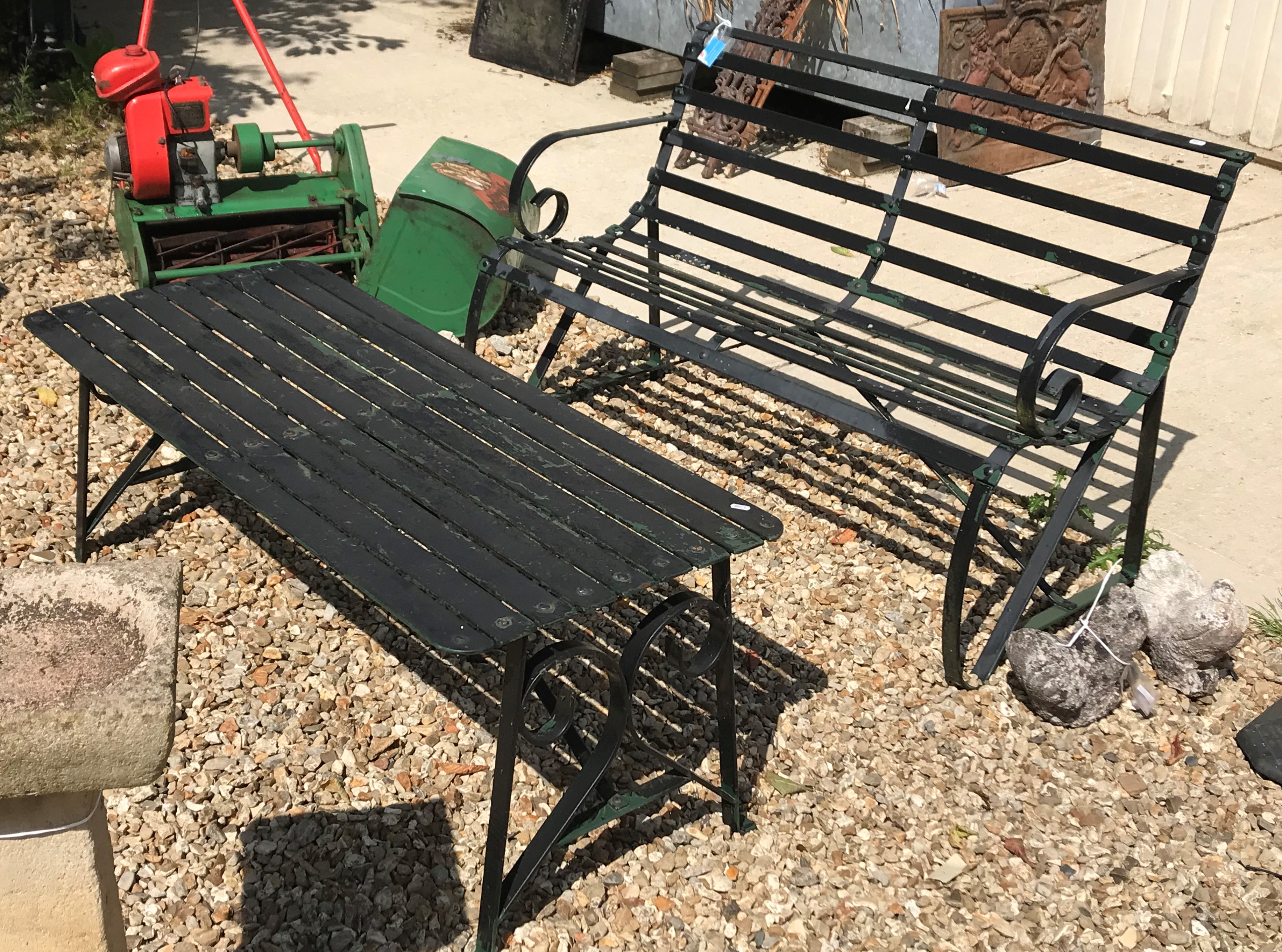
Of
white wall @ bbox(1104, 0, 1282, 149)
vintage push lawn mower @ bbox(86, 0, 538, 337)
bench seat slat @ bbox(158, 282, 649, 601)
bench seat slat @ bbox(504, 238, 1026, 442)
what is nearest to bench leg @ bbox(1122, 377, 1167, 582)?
bench seat slat @ bbox(504, 238, 1026, 442)

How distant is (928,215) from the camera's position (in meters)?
4.07

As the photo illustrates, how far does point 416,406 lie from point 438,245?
1.72 metres

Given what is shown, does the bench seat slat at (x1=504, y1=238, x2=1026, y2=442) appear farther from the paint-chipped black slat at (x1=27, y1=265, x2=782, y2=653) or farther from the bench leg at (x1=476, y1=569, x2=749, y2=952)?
the bench leg at (x1=476, y1=569, x2=749, y2=952)

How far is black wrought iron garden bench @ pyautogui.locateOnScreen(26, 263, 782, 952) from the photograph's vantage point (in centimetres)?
240

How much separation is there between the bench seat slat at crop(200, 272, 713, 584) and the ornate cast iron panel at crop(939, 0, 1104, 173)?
378 centimetres

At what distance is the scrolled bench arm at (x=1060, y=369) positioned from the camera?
118 inches

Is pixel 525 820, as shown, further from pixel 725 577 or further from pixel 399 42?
pixel 399 42

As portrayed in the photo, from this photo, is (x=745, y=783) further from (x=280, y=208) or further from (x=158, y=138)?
(x=158, y=138)

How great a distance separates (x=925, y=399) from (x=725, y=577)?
3.91ft

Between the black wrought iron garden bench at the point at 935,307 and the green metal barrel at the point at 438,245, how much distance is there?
0.29 meters

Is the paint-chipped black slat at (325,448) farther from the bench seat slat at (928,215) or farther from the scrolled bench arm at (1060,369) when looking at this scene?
the bench seat slat at (928,215)

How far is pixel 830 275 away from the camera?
13.8ft

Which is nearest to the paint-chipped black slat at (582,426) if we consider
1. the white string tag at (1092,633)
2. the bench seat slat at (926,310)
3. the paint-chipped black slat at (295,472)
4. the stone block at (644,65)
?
the paint-chipped black slat at (295,472)

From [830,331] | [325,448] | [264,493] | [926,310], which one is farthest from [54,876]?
[926,310]
